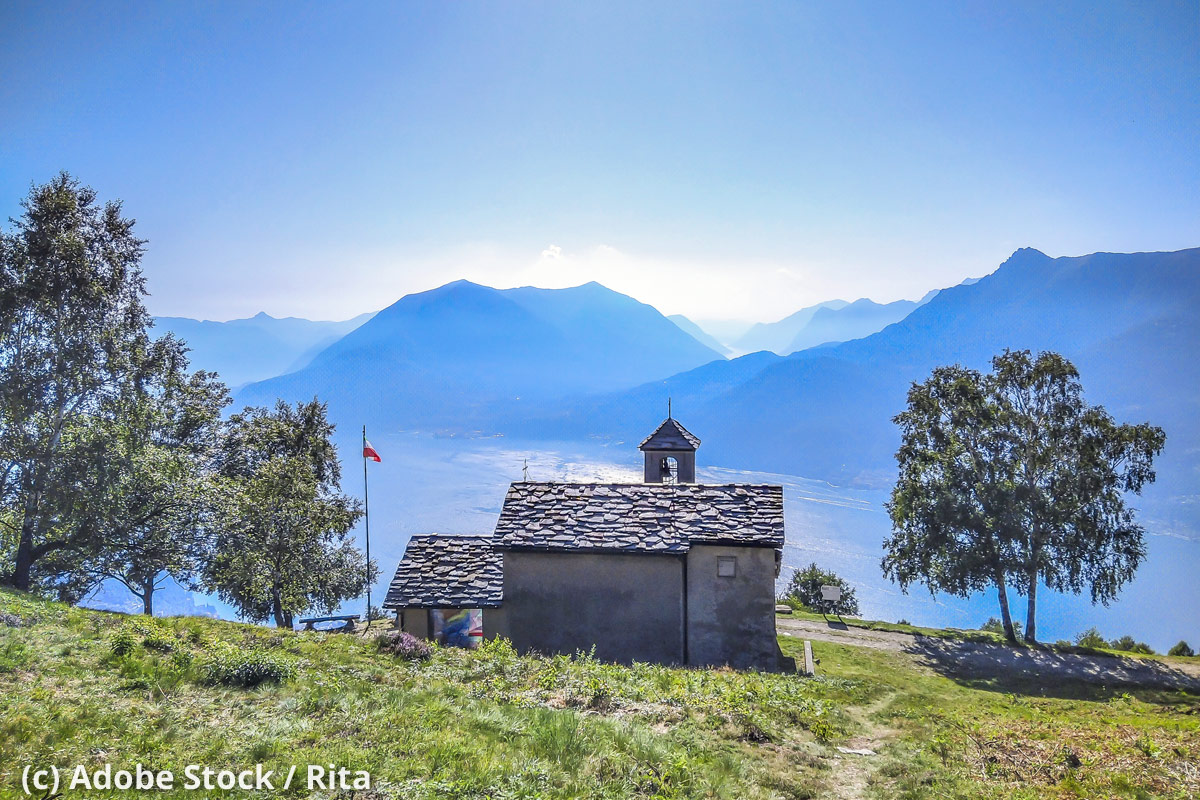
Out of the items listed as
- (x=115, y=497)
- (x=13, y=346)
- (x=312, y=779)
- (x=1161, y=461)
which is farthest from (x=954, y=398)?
(x=1161, y=461)

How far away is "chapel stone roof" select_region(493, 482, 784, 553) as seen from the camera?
16.8 meters

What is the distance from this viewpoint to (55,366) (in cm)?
2016

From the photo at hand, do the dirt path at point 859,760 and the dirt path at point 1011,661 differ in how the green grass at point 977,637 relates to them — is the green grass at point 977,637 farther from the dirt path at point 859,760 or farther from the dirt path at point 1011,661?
the dirt path at point 859,760

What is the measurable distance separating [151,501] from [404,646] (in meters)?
15.5

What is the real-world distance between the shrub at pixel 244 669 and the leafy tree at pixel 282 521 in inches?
681

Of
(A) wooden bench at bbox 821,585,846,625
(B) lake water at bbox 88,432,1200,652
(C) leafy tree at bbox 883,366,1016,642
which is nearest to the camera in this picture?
(C) leafy tree at bbox 883,366,1016,642

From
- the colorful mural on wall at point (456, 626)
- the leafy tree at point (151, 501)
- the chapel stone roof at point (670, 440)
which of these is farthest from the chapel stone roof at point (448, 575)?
the chapel stone roof at point (670, 440)

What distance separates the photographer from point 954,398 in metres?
32.4

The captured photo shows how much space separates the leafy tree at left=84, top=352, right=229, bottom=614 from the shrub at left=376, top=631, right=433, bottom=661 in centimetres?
1375

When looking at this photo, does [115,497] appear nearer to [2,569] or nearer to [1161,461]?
[2,569]

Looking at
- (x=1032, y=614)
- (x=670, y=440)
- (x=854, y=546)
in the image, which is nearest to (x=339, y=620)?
(x=670, y=440)

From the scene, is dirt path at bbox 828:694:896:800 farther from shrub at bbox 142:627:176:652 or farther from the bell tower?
the bell tower

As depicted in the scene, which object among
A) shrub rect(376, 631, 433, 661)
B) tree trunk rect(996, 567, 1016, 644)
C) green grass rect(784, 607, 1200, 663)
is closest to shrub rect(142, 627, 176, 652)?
shrub rect(376, 631, 433, 661)

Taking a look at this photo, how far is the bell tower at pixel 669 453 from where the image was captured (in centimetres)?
2955
